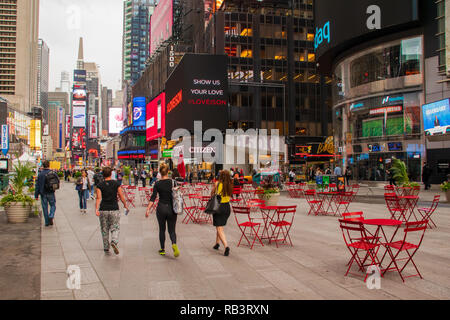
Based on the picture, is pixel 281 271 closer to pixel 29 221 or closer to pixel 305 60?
pixel 29 221

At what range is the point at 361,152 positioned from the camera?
1355 inches

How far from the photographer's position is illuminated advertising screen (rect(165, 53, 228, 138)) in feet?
125

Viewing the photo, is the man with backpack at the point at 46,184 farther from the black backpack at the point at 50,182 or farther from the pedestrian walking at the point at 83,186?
the pedestrian walking at the point at 83,186

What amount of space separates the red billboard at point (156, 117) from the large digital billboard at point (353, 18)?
1334 inches

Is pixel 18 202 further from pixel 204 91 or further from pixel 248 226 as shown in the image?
pixel 204 91

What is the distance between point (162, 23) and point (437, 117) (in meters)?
Result: 70.3

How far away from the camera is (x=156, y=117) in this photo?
72.8 metres

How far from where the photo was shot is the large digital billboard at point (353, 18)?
99.3 ft

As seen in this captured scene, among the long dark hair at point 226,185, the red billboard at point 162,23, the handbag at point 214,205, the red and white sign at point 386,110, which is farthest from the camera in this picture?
the red billboard at point 162,23

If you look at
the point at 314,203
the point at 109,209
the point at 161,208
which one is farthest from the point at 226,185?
the point at 314,203

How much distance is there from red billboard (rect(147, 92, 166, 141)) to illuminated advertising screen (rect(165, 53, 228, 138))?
26929mm

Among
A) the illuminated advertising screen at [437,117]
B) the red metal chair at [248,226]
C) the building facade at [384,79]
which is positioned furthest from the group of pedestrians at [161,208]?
the building facade at [384,79]

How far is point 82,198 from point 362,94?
28.4m

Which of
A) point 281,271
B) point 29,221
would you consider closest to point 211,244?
point 281,271
